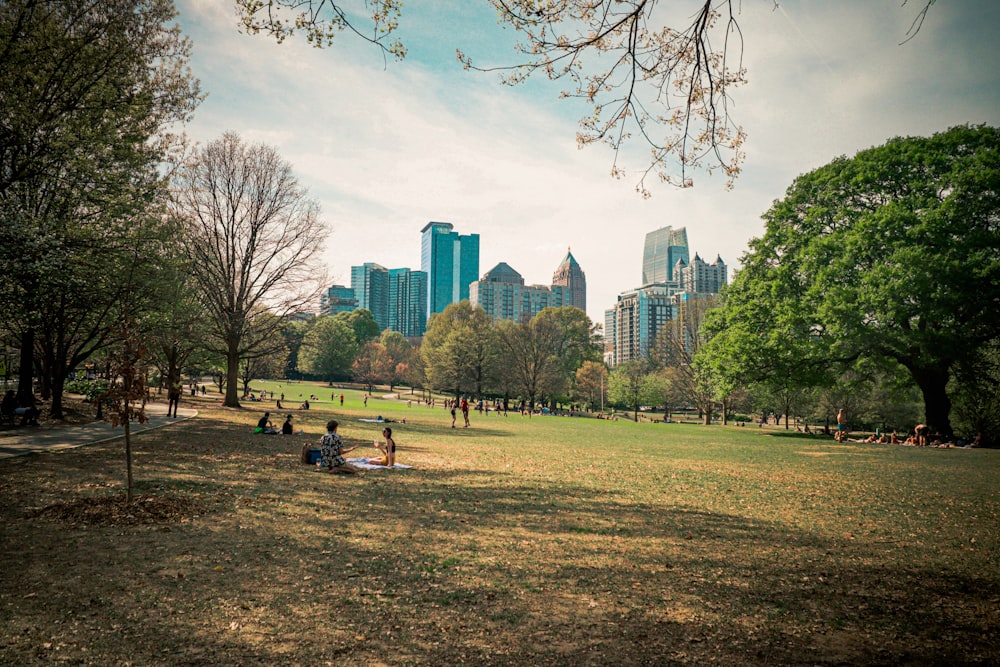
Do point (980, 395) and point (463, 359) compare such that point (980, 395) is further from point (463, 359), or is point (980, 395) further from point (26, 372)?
point (463, 359)

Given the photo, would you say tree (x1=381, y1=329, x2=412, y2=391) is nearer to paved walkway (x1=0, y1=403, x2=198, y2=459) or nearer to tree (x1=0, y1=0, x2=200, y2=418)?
paved walkway (x1=0, y1=403, x2=198, y2=459)

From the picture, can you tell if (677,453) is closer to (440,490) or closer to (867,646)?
(440,490)

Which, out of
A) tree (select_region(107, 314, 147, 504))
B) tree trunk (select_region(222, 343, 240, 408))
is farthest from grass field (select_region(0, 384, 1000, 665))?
tree trunk (select_region(222, 343, 240, 408))

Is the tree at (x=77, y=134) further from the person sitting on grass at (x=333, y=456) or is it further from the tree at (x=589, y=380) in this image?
the tree at (x=589, y=380)

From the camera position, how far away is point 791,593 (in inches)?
237

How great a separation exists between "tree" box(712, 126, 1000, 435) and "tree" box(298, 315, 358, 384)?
78.0 meters

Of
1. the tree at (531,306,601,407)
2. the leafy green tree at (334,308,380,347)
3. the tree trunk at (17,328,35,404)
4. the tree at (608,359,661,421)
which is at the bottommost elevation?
the tree at (608,359,661,421)

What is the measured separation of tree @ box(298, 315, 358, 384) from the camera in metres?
94.8

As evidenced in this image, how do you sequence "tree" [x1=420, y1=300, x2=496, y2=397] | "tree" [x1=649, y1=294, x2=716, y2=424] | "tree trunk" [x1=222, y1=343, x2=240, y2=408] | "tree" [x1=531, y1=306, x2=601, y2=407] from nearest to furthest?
1. "tree trunk" [x1=222, y1=343, x2=240, y2=408]
2. "tree" [x1=649, y1=294, x2=716, y2=424]
3. "tree" [x1=420, y1=300, x2=496, y2=397]
4. "tree" [x1=531, y1=306, x2=601, y2=407]

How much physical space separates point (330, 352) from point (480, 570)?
94526mm

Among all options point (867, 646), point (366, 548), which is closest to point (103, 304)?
point (366, 548)

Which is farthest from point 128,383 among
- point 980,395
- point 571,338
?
point 571,338

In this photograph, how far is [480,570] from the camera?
6.43 metres

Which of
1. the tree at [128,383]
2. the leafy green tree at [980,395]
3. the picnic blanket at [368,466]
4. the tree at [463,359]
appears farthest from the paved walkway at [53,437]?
the tree at [463,359]
